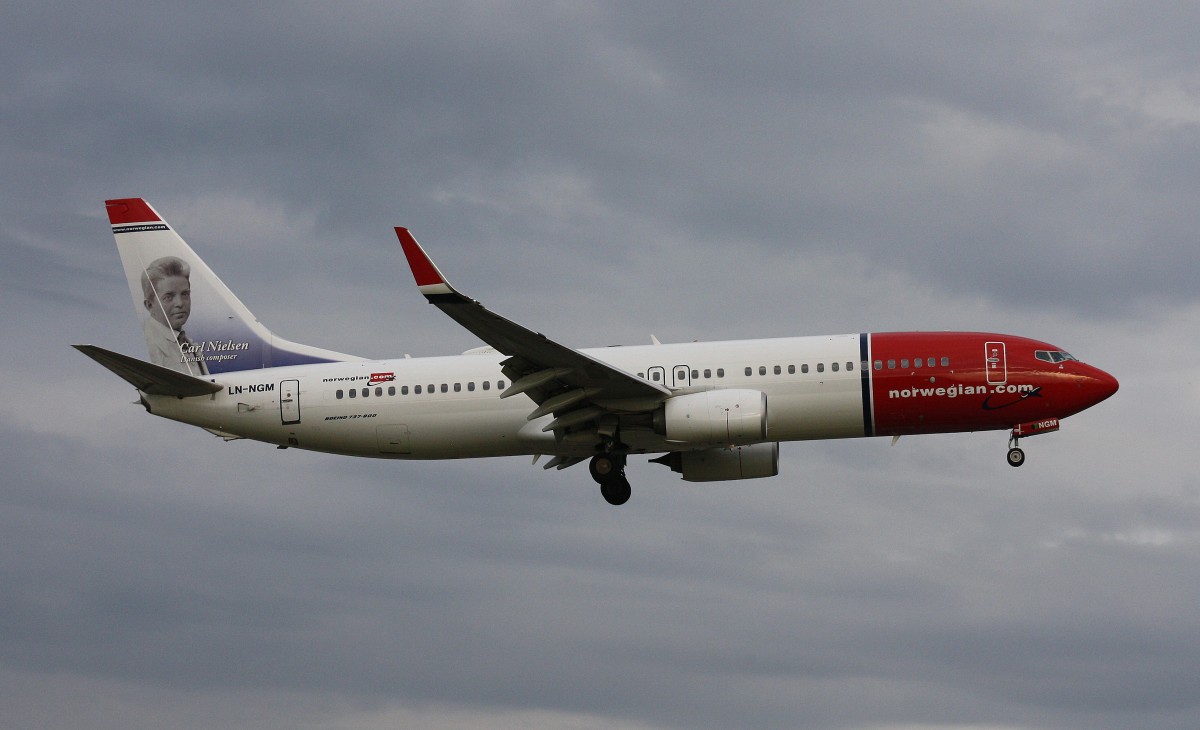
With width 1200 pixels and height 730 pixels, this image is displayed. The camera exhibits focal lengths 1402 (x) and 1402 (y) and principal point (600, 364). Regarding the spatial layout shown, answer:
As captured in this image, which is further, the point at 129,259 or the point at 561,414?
the point at 129,259

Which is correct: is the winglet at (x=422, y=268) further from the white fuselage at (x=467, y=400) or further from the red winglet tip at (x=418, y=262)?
the white fuselage at (x=467, y=400)

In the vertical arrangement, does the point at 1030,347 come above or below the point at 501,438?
above

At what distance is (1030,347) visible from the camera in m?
40.8

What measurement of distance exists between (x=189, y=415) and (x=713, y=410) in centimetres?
1610

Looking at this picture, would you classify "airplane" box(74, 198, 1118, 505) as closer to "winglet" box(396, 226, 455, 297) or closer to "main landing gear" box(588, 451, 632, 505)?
"main landing gear" box(588, 451, 632, 505)

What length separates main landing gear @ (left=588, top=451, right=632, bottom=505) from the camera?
4144 centimetres

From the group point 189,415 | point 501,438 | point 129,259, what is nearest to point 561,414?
point 501,438

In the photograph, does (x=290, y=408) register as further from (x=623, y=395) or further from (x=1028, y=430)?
(x=1028, y=430)

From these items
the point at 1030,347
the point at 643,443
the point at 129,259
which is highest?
the point at 129,259

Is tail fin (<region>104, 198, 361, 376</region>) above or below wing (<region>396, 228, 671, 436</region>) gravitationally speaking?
above

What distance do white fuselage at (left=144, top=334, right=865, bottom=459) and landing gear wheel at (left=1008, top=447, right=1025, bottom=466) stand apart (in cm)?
489

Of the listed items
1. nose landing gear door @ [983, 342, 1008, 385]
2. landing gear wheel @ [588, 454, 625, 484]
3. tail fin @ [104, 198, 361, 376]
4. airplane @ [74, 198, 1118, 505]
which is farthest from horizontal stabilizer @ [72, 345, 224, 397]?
nose landing gear door @ [983, 342, 1008, 385]

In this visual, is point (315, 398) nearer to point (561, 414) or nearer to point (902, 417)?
point (561, 414)

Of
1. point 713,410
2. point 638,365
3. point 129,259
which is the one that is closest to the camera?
point 713,410
